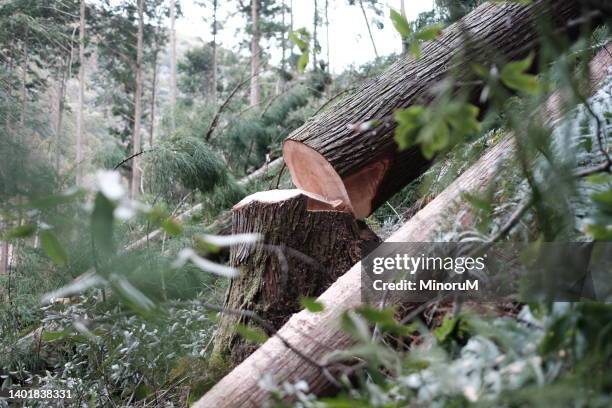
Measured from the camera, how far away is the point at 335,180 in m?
2.43

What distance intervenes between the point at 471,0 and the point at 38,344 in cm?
370

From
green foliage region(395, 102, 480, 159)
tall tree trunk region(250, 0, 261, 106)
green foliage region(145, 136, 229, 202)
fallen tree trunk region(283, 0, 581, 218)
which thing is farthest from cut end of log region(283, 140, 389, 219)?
tall tree trunk region(250, 0, 261, 106)

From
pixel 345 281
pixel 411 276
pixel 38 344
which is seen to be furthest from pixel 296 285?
pixel 38 344

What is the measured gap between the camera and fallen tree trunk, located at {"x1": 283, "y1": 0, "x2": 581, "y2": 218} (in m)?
2.26

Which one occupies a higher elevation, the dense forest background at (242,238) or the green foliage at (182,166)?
the green foliage at (182,166)

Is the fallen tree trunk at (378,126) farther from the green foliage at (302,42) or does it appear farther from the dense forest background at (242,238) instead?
the green foliage at (302,42)

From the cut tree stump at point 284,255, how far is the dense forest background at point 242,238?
144 millimetres

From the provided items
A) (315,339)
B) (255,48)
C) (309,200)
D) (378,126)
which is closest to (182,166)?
(309,200)

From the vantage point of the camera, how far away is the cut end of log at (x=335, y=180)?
2396mm

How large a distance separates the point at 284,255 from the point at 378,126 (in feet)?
2.39

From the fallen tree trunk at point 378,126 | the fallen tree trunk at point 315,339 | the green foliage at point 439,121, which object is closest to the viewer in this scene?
the green foliage at point 439,121

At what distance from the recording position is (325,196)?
2.52 meters

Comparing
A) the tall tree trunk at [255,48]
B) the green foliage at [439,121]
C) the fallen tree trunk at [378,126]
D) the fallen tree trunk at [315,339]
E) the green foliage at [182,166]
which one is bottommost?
the fallen tree trunk at [315,339]

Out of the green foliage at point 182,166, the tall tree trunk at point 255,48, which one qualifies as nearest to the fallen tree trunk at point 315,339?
the green foliage at point 182,166
